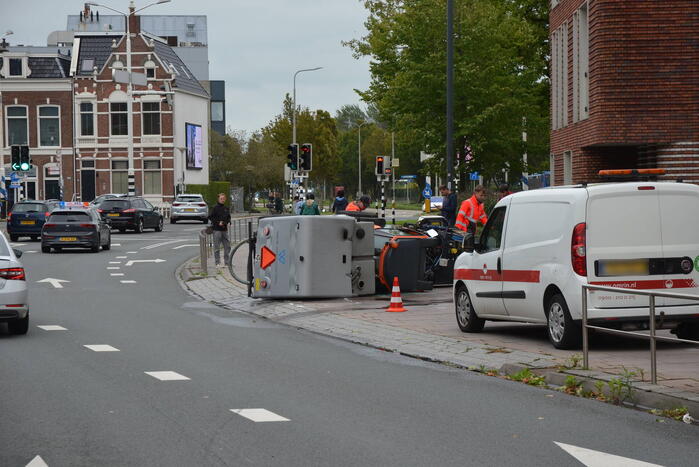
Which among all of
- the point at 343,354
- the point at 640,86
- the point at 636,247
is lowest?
the point at 343,354

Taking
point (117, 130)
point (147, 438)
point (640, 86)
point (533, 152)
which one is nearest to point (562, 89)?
point (640, 86)

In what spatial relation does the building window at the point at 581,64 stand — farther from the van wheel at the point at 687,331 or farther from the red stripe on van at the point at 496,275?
the van wheel at the point at 687,331

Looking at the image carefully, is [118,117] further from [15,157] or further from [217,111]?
[217,111]

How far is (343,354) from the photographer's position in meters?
13.0

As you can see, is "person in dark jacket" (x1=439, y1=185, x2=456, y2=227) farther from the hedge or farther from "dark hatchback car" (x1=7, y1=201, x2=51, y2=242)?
the hedge

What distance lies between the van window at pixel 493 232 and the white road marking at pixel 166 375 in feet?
15.7

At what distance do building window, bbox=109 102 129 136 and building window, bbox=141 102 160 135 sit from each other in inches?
52.9

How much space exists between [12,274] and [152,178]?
64124mm

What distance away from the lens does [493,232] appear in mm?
14508

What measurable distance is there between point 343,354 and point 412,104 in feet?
85.7

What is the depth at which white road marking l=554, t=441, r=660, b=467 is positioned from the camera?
7000 millimetres

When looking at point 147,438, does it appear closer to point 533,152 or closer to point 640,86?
point 640,86

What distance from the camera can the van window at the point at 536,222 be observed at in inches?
499

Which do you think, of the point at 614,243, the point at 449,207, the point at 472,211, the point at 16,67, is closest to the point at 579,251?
the point at 614,243
